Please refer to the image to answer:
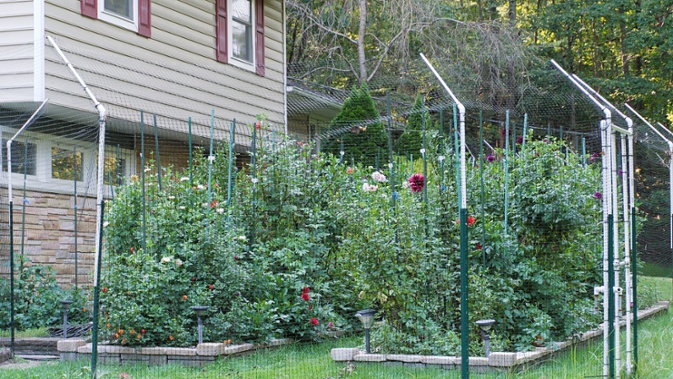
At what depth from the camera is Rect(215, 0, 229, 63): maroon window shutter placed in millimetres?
10803

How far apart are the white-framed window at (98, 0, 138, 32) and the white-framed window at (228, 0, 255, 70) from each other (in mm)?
2045

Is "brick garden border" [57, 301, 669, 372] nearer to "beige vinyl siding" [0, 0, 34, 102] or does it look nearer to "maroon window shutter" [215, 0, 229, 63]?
"beige vinyl siding" [0, 0, 34, 102]

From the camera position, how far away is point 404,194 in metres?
6.64

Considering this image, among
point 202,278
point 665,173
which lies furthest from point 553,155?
point 665,173

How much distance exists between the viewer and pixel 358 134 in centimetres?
1212

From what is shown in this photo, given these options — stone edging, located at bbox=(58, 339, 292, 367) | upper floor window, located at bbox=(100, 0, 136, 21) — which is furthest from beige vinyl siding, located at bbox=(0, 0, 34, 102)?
stone edging, located at bbox=(58, 339, 292, 367)

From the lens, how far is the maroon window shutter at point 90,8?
27.8 feet

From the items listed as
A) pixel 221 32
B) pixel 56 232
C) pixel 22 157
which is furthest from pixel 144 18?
pixel 56 232

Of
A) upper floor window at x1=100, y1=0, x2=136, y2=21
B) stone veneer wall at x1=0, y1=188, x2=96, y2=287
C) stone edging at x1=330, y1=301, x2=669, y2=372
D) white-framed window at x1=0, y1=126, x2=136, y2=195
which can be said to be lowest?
stone edging at x1=330, y1=301, x2=669, y2=372

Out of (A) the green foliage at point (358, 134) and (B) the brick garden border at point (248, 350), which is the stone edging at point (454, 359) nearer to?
(B) the brick garden border at point (248, 350)

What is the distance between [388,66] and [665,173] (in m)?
7.09

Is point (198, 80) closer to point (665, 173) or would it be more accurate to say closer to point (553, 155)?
point (553, 155)

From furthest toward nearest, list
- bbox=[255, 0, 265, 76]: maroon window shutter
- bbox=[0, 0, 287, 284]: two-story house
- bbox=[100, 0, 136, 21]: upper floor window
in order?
1. bbox=[255, 0, 265, 76]: maroon window shutter
2. bbox=[100, 0, 136, 21]: upper floor window
3. bbox=[0, 0, 287, 284]: two-story house

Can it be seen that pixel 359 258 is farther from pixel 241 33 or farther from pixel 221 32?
pixel 241 33
